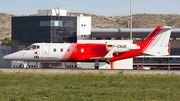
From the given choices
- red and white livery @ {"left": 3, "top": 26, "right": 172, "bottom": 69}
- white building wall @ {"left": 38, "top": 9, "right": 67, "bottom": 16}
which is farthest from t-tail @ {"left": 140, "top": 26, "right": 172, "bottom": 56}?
white building wall @ {"left": 38, "top": 9, "right": 67, "bottom": 16}

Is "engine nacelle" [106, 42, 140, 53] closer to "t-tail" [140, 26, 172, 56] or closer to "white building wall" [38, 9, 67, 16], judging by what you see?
"t-tail" [140, 26, 172, 56]

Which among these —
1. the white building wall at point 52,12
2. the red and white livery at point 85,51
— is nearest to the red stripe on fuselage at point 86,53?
the red and white livery at point 85,51

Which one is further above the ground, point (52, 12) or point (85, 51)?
point (52, 12)

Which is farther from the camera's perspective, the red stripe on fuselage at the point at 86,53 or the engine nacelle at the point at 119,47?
the red stripe on fuselage at the point at 86,53

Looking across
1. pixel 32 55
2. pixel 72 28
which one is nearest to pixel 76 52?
pixel 32 55

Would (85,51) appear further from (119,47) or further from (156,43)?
(156,43)

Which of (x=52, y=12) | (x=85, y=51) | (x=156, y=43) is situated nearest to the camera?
(x=85, y=51)

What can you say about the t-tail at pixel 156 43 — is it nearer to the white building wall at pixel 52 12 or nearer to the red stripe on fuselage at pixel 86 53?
the red stripe on fuselage at pixel 86 53

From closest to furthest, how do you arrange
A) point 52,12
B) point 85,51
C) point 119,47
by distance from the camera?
point 119,47 < point 85,51 < point 52,12

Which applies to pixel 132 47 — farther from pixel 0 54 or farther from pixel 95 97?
pixel 0 54

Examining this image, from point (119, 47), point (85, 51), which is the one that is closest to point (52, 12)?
point (85, 51)

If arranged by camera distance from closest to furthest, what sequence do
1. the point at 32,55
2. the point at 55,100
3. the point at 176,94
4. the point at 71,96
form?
the point at 55,100 < the point at 71,96 < the point at 176,94 < the point at 32,55

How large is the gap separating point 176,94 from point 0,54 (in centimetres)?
7390

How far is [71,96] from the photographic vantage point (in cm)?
1958
